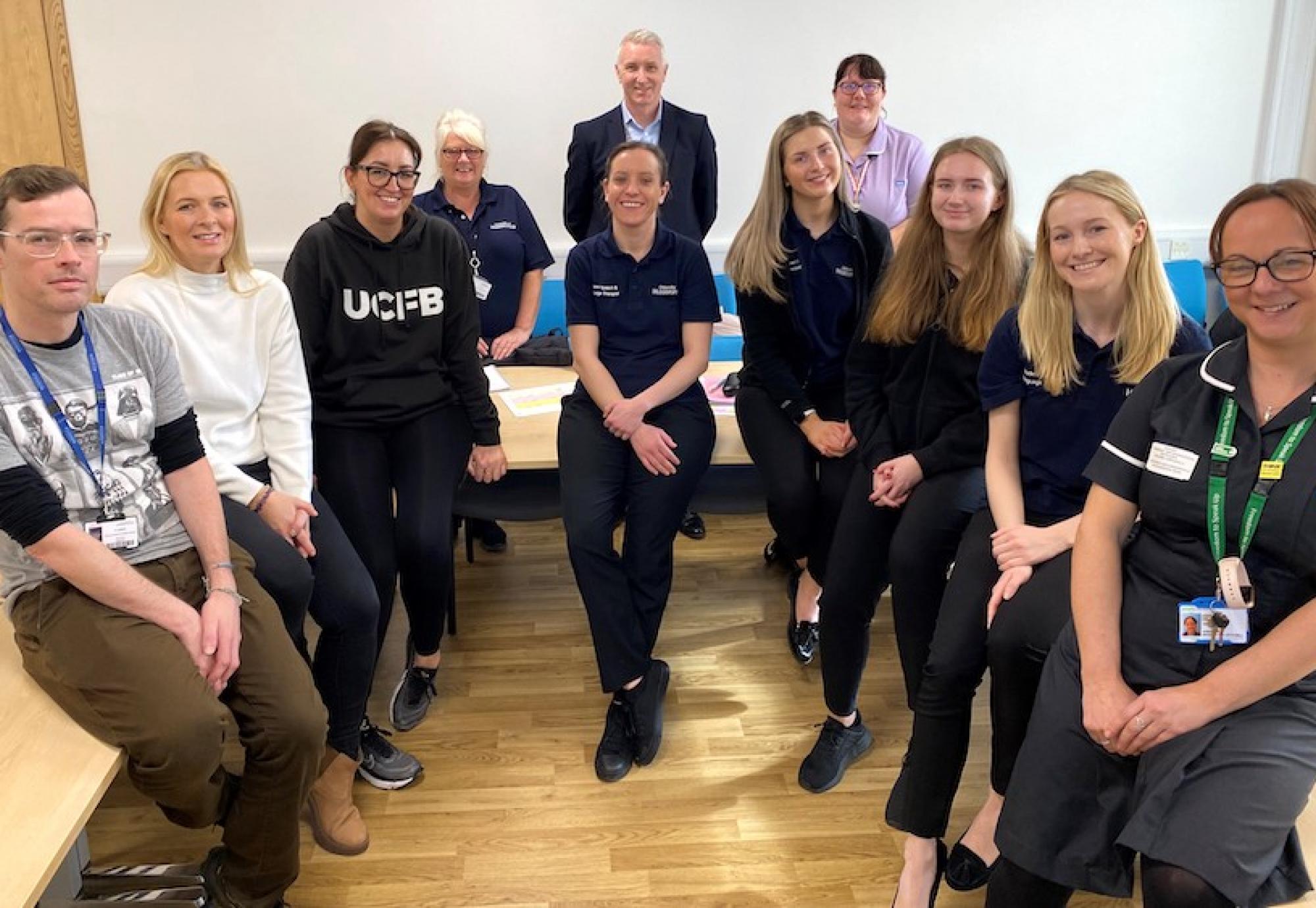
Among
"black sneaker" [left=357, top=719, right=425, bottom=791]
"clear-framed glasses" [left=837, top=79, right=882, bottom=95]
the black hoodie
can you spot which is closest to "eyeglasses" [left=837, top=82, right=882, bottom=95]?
"clear-framed glasses" [left=837, top=79, right=882, bottom=95]

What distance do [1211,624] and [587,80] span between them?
395 cm

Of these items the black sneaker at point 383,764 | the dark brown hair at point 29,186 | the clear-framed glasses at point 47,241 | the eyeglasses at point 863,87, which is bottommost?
the black sneaker at point 383,764

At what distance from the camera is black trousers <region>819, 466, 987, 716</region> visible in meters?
2.39

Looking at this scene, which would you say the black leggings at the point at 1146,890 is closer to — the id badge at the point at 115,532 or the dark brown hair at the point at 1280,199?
the dark brown hair at the point at 1280,199

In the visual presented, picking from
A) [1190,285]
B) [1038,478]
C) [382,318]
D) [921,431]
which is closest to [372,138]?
[382,318]

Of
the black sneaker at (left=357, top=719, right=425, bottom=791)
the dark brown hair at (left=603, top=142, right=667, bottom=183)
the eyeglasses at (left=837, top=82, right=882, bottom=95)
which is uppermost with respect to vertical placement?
the eyeglasses at (left=837, top=82, right=882, bottom=95)

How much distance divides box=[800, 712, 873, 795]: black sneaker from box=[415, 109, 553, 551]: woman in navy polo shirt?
5.40ft

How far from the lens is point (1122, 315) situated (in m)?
2.13

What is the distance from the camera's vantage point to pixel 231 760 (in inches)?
104

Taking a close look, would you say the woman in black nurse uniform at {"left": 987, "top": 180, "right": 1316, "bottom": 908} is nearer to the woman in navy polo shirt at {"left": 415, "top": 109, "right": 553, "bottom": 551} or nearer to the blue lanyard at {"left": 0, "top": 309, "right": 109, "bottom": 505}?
the blue lanyard at {"left": 0, "top": 309, "right": 109, "bottom": 505}

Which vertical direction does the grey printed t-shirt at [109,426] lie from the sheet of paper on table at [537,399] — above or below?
above

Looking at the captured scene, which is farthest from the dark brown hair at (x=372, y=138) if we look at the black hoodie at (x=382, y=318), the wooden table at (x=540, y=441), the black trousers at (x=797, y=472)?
the black trousers at (x=797, y=472)

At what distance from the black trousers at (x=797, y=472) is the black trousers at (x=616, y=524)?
152mm

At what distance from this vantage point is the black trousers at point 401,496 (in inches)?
102
